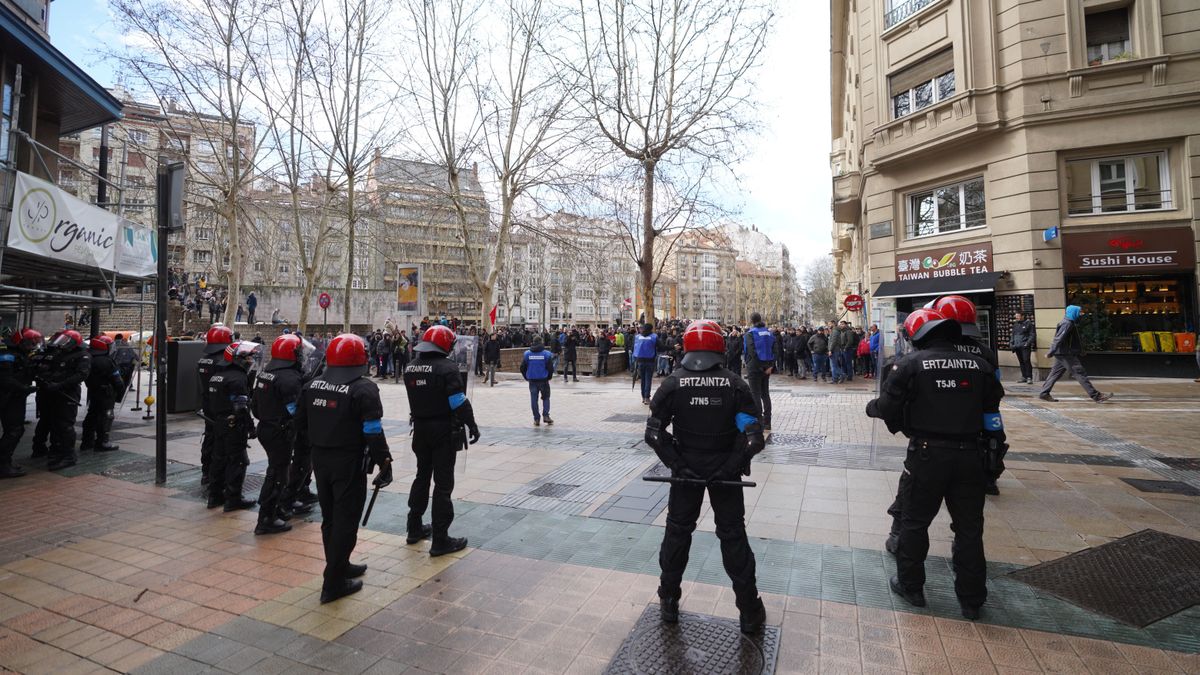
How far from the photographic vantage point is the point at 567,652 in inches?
116

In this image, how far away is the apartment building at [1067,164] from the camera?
14547mm

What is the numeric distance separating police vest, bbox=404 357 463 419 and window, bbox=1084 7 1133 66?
66.9 feet

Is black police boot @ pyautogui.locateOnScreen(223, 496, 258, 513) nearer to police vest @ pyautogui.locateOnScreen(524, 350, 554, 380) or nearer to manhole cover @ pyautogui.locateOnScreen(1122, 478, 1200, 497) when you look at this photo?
police vest @ pyautogui.locateOnScreen(524, 350, 554, 380)

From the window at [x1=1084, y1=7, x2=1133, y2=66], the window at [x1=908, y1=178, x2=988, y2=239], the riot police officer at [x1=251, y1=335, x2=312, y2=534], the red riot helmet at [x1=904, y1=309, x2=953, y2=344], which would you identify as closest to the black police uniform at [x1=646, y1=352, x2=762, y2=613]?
the red riot helmet at [x1=904, y1=309, x2=953, y2=344]

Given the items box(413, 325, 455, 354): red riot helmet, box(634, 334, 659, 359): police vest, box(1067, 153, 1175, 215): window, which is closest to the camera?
box(413, 325, 455, 354): red riot helmet

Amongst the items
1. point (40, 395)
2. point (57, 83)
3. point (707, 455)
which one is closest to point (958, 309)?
point (707, 455)

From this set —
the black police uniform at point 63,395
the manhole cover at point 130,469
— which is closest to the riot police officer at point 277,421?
the manhole cover at point 130,469

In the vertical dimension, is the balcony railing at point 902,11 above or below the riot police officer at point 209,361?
above

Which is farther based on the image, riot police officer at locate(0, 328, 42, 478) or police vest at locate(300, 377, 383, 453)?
riot police officer at locate(0, 328, 42, 478)

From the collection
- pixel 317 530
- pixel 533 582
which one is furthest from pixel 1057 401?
pixel 317 530

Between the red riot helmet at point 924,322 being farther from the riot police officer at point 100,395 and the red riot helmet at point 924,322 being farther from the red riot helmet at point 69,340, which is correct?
the riot police officer at point 100,395

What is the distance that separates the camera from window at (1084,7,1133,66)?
15422 millimetres

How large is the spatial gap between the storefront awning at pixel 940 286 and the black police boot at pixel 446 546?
55.7 ft

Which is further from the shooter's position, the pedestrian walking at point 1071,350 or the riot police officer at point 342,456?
the pedestrian walking at point 1071,350
